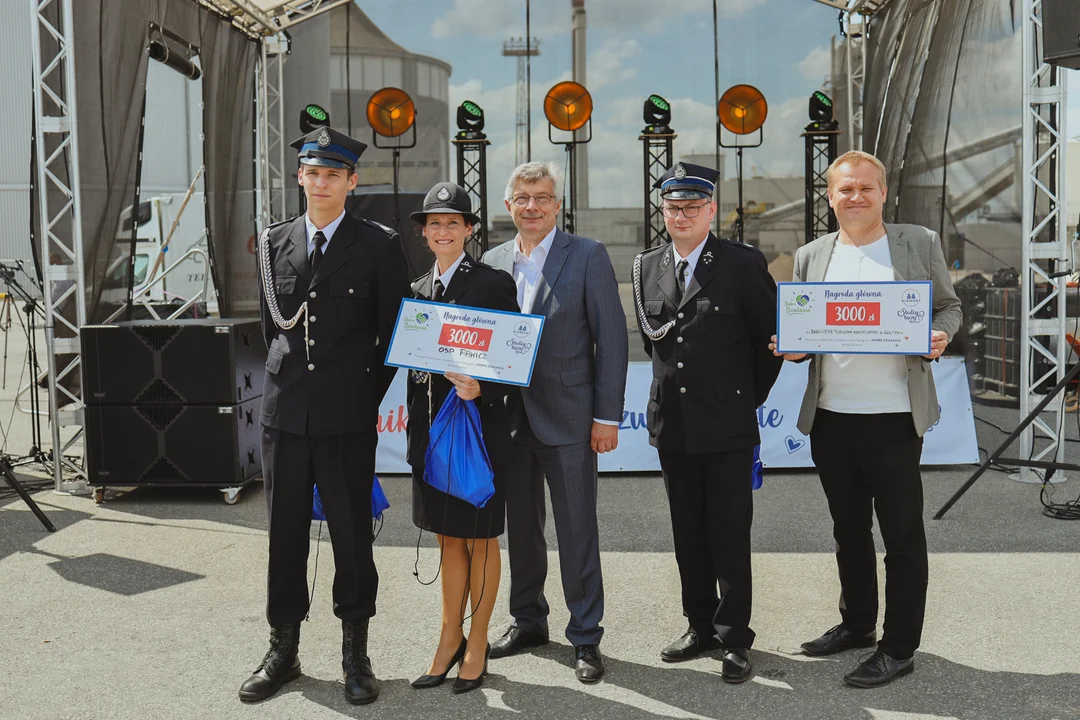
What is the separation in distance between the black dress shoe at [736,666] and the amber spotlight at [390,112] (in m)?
7.62

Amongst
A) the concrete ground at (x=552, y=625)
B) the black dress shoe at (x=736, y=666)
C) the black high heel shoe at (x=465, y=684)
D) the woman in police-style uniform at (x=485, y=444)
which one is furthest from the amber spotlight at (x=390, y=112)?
the black dress shoe at (x=736, y=666)

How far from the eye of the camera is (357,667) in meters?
3.01

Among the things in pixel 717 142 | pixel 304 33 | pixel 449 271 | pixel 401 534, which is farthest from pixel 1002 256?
pixel 304 33

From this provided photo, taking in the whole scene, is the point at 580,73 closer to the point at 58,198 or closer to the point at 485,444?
the point at 58,198

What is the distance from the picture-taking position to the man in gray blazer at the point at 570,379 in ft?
10.1

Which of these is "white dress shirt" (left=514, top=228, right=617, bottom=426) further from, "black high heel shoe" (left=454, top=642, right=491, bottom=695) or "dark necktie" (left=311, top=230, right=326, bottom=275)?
"black high heel shoe" (left=454, top=642, right=491, bottom=695)

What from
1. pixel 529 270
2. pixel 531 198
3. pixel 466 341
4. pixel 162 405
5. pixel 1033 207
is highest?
pixel 1033 207

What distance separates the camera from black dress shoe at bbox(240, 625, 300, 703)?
296 cm

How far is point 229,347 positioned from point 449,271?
3.00 metres

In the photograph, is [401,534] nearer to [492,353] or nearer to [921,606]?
[492,353]

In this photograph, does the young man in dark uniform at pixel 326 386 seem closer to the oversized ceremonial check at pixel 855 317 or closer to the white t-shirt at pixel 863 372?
the oversized ceremonial check at pixel 855 317

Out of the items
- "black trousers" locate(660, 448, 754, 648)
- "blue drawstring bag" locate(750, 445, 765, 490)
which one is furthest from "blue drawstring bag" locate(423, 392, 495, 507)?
"blue drawstring bag" locate(750, 445, 765, 490)

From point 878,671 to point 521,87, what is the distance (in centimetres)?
920

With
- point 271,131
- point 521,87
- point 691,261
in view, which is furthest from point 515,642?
point 521,87
